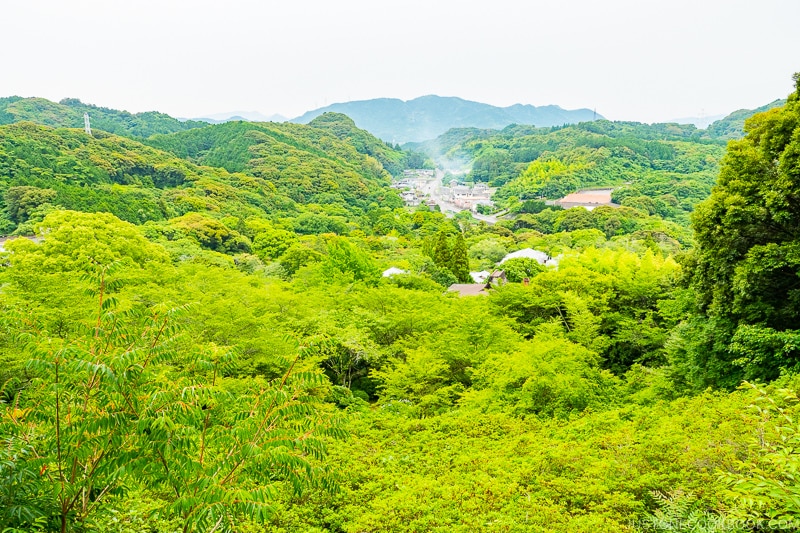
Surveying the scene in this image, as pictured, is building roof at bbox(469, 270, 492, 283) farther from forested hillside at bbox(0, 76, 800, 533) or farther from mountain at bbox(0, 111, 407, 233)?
mountain at bbox(0, 111, 407, 233)

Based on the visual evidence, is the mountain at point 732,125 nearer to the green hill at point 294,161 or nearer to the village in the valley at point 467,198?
the village in the valley at point 467,198

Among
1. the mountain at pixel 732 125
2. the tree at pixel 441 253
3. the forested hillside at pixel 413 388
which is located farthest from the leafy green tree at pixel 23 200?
the mountain at pixel 732 125

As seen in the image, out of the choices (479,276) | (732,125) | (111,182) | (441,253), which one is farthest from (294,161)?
(732,125)

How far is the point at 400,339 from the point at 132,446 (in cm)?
1064

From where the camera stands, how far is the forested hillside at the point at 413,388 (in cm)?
348

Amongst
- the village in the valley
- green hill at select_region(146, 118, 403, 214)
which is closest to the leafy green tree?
the village in the valley

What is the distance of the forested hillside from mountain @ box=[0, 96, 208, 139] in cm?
9482

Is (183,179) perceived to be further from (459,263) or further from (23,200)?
(459,263)

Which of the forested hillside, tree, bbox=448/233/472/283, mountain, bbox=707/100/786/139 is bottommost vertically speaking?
tree, bbox=448/233/472/283

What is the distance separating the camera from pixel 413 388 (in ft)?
35.7

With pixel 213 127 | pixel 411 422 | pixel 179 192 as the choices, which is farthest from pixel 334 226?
pixel 213 127

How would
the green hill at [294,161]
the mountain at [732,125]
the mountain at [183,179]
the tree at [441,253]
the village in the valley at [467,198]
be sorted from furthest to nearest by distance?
the mountain at [732,125]
the green hill at [294,161]
the mountain at [183,179]
the village in the valley at [467,198]
the tree at [441,253]

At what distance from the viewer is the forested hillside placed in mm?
3477

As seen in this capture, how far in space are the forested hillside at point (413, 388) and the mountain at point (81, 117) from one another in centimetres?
9482
